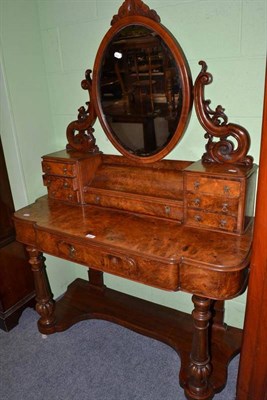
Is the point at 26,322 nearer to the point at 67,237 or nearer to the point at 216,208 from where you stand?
the point at 67,237

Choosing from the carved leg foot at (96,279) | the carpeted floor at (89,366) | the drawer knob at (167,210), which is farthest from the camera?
the carved leg foot at (96,279)

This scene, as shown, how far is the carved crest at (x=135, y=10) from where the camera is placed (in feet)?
5.14

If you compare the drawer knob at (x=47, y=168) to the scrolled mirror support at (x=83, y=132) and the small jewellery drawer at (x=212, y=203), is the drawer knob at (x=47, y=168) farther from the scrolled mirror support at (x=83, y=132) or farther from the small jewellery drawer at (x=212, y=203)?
the small jewellery drawer at (x=212, y=203)

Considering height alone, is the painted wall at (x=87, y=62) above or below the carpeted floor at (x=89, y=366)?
above

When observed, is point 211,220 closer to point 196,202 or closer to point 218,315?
point 196,202

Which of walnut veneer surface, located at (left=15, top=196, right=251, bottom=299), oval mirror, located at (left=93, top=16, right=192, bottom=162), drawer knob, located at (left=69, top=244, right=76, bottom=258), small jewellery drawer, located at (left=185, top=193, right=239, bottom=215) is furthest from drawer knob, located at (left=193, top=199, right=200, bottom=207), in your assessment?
drawer knob, located at (left=69, top=244, right=76, bottom=258)

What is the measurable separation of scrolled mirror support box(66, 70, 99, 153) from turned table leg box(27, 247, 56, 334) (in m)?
0.73

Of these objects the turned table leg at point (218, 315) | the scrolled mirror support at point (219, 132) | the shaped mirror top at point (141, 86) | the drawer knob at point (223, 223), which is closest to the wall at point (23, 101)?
the shaped mirror top at point (141, 86)

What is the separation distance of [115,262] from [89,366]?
0.85 metres

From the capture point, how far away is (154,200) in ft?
5.48

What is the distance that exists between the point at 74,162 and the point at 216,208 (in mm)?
874

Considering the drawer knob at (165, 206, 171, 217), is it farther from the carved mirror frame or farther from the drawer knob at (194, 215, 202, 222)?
the carved mirror frame

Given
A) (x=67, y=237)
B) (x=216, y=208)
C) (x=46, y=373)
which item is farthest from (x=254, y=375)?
(x=46, y=373)

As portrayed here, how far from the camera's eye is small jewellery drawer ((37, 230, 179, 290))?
1372 millimetres
